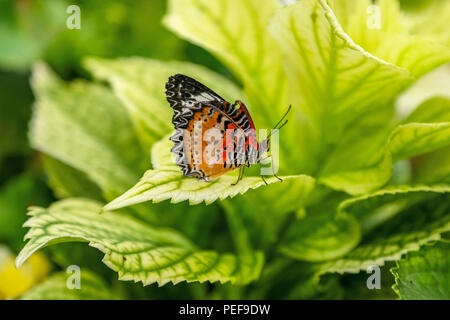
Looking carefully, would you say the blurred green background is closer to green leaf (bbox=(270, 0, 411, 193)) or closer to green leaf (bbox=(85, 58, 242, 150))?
green leaf (bbox=(85, 58, 242, 150))

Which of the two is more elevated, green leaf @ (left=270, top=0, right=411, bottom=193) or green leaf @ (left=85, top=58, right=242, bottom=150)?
green leaf @ (left=85, top=58, right=242, bottom=150)

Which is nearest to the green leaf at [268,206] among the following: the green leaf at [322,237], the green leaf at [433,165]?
the green leaf at [322,237]

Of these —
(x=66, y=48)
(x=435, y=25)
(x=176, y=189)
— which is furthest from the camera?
(x=66, y=48)

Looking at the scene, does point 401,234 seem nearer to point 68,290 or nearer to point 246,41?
point 246,41

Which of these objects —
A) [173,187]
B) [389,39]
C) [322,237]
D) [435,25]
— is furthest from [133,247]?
[435,25]

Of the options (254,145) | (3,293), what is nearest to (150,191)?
(254,145)

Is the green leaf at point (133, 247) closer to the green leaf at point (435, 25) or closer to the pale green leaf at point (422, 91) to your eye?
the green leaf at point (435, 25)

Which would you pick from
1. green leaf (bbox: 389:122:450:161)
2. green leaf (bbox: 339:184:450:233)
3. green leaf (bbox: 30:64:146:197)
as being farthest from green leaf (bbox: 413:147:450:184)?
green leaf (bbox: 30:64:146:197)
